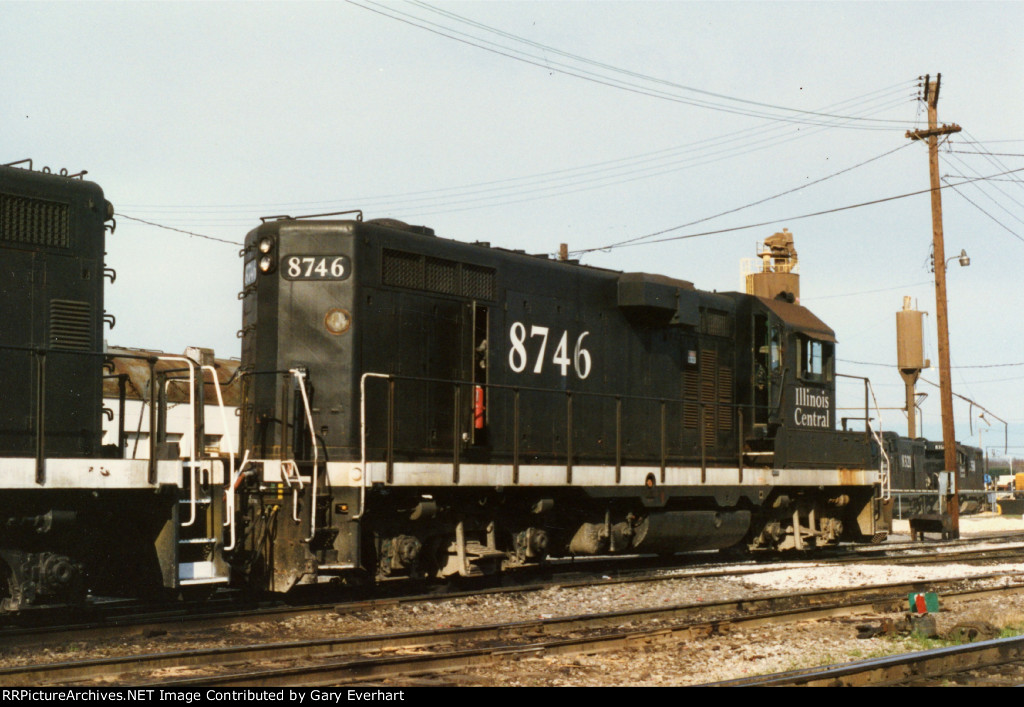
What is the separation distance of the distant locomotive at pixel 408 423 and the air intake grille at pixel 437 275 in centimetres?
3

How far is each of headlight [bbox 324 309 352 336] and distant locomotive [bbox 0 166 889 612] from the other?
0.02 metres

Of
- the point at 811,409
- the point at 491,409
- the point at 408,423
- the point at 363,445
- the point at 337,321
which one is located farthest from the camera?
the point at 811,409

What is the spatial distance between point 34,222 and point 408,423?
4.27m

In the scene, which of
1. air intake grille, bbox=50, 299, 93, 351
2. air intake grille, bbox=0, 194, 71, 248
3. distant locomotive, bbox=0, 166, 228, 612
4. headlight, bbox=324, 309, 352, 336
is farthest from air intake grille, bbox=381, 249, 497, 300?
air intake grille, bbox=0, 194, 71, 248

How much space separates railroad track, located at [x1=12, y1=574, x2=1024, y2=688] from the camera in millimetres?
6691

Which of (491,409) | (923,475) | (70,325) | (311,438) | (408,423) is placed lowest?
(923,475)

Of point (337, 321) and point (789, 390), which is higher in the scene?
point (337, 321)

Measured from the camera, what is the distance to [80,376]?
29.6ft

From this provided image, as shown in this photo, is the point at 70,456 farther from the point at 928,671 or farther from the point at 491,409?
the point at 928,671

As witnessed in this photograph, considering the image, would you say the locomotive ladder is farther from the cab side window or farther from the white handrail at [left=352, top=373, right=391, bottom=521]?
the cab side window

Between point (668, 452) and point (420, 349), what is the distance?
458 cm

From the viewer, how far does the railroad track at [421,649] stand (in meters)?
6.69

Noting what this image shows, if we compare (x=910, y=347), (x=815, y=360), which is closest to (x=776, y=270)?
(x=910, y=347)

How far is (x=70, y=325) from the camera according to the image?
911 centimetres
